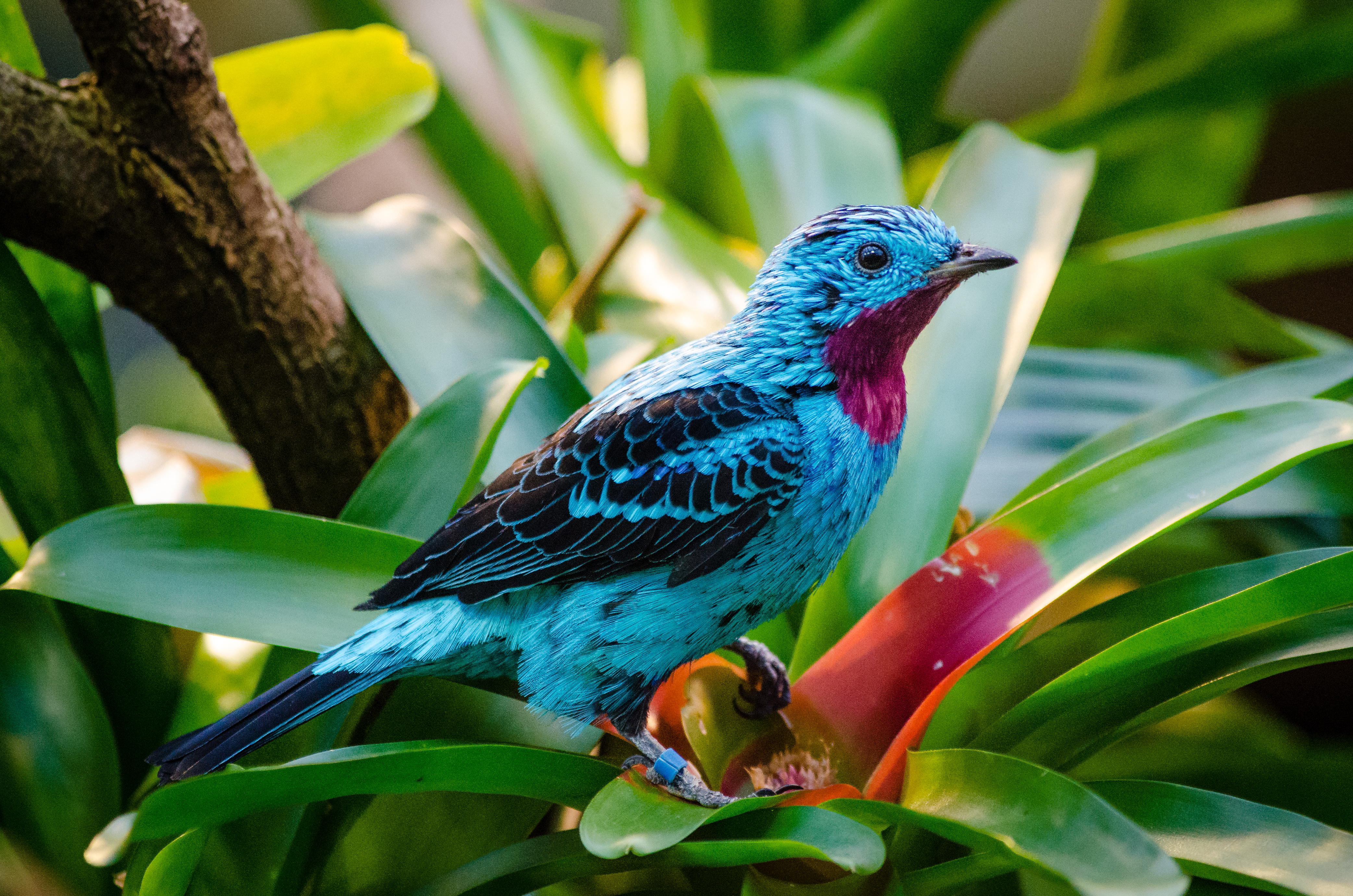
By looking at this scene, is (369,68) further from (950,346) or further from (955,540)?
(955,540)

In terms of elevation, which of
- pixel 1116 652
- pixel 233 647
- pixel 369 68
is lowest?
pixel 233 647

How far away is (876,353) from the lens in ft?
2.66

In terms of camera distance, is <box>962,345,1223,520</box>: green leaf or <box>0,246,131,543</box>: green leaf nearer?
<box>0,246,131,543</box>: green leaf

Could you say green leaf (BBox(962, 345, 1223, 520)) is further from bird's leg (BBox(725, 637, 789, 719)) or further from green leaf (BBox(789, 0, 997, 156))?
green leaf (BBox(789, 0, 997, 156))

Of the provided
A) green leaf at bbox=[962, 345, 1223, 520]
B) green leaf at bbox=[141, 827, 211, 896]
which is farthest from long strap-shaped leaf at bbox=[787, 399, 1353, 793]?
green leaf at bbox=[141, 827, 211, 896]

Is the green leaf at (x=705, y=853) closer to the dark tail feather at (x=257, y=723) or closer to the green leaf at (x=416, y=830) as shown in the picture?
the green leaf at (x=416, y=830)

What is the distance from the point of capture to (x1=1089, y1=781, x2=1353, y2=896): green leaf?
659 mm

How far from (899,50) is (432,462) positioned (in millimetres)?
1304

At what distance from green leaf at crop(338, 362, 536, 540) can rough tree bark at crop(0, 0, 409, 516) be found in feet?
0.73

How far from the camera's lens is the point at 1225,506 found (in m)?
1.10

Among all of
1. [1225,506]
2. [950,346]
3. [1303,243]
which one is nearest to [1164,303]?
[1303,243]

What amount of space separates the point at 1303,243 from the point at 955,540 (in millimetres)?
984

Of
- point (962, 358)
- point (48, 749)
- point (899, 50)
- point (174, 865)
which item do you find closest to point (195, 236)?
point (48, 749)

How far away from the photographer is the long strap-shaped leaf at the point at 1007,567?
801 millimetres
